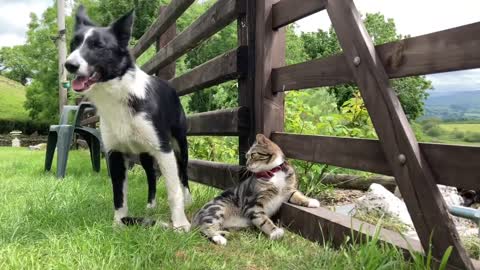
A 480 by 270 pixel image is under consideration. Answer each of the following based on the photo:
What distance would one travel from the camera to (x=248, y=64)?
3.45 metres

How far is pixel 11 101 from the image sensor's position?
39.6 m

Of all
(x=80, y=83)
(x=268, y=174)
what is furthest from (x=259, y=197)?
(x=80, y=83)

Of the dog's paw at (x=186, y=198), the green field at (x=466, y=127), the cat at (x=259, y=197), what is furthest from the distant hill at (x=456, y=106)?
the dog's paw at (x=186, y=198)

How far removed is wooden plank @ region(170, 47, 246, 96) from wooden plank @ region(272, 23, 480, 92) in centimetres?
91

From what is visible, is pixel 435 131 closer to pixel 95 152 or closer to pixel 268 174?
pixel 268 174

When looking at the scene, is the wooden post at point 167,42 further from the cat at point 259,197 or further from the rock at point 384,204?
the rock at point 384,204

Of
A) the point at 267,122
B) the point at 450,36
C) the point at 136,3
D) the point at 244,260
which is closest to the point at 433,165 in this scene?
the point at 450,36

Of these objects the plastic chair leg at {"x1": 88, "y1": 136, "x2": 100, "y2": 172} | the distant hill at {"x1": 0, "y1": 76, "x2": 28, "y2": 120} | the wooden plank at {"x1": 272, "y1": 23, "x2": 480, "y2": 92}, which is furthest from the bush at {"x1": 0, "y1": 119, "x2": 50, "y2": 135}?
the wooden plank at {"x1": 272, "y1": 23, "x2": 480, "y2": 92}

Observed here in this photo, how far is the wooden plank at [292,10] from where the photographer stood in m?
2.69

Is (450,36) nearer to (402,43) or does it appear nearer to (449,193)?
(402,43)

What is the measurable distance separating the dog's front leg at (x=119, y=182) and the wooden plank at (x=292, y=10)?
5.00 feet

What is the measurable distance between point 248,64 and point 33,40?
93.9ft

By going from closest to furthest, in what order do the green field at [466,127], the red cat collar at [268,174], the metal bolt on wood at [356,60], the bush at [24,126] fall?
the green field at [466,127] → the metal bolt on wood at [356,60] → the red cat collar at [268,174] → the bush at [24,126]

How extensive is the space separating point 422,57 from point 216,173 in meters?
2.52
